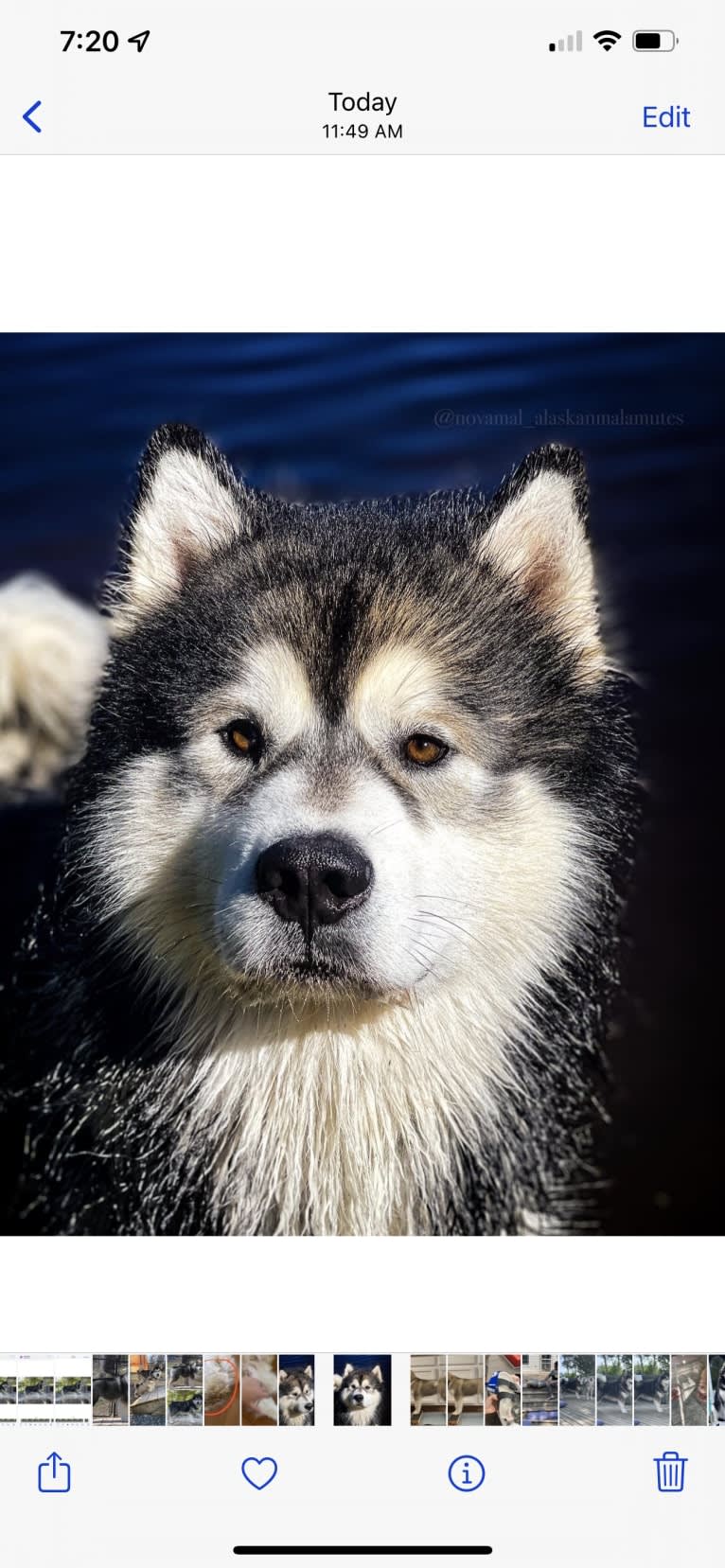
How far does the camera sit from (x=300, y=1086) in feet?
4.73

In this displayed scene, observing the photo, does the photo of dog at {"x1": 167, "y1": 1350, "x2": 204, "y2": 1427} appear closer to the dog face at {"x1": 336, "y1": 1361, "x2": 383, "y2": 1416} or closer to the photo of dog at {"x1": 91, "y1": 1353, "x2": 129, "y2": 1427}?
the photo of dog at {"x1": 91, "y1": 1353, "x2": 129, "y2": 1427}

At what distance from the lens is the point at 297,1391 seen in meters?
1.26

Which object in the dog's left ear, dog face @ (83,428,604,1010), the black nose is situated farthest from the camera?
the dog's left ear

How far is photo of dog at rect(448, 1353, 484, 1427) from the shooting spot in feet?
4.15

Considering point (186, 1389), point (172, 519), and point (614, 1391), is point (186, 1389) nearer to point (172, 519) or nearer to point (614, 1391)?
point (614, 1391)

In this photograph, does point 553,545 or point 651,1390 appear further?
point 553,545
